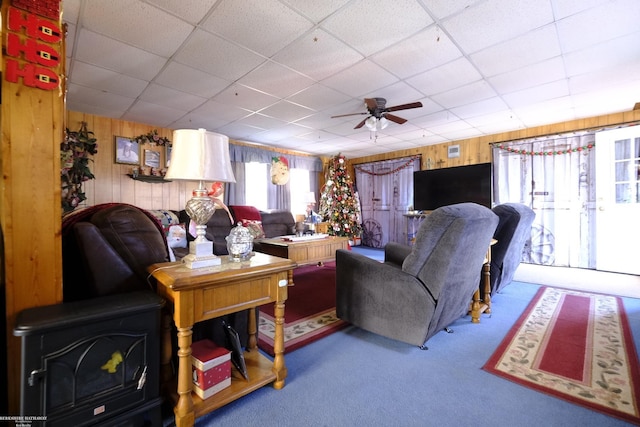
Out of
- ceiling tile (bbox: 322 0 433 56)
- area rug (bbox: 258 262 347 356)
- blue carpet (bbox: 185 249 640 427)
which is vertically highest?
ceiling tile (bbox: 322 0 433 56)

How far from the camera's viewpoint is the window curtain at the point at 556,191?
4.35m

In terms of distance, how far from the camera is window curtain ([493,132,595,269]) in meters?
4.35

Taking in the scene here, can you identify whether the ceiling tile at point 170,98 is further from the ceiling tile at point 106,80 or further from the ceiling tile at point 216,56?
the ceiling tile at point 216,56

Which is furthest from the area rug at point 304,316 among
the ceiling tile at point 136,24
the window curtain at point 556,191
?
the window curtain at point 556,191

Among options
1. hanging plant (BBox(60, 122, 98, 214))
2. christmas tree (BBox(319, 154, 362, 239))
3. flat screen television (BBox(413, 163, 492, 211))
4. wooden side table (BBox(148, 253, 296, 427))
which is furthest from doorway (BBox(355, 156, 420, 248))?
hanging plant (BBox(60, 122, 98, 214))

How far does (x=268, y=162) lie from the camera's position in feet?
20.2

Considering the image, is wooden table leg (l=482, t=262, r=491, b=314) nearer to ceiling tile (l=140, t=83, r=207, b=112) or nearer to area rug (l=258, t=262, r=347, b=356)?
area rug (l=258, t=262, r=347, b=356)

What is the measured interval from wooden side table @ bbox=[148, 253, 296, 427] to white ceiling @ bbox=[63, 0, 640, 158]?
1.74m

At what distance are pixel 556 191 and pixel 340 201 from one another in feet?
12.4

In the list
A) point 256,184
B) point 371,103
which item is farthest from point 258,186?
point 371,103

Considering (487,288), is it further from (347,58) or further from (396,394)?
(347,58)

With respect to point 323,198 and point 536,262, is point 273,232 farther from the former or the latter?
point 536,262

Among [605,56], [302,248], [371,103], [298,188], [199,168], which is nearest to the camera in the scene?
[199,168]

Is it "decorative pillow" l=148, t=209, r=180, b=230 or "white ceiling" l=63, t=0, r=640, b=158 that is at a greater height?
"white ceiling" l=63, t=0, r=640, b=158
